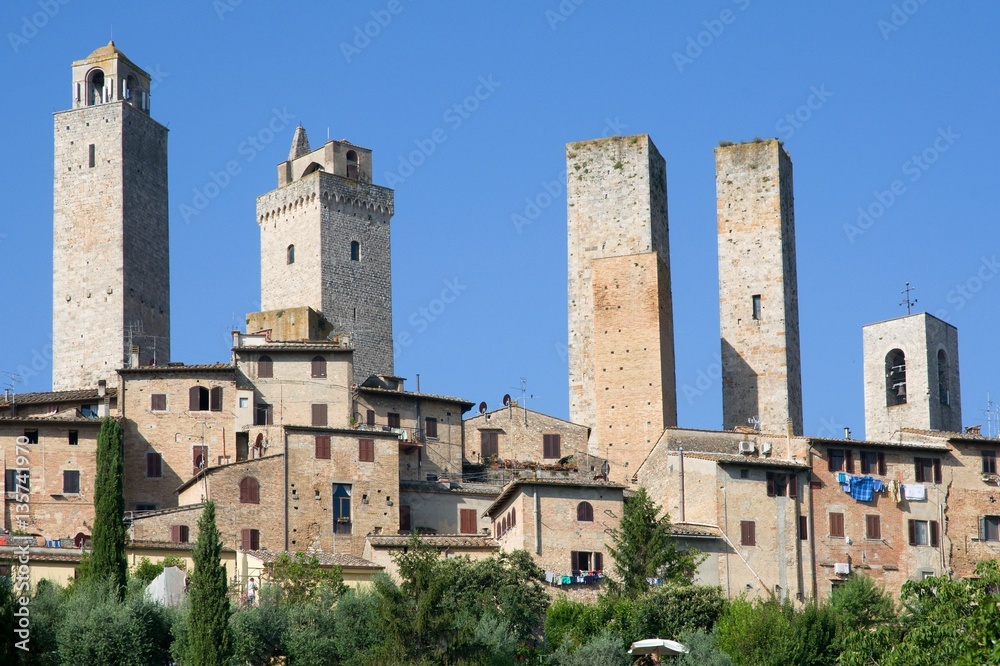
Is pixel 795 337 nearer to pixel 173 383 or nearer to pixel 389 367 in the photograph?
pixel 389 367

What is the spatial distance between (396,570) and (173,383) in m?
10.7

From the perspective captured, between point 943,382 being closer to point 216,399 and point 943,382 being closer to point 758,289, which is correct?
point 758,289

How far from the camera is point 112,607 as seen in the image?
1652 inches

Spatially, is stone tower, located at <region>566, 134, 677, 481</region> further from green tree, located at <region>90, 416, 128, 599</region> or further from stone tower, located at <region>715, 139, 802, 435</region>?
green tree, located at <region>90, 416, 128, 599</region>

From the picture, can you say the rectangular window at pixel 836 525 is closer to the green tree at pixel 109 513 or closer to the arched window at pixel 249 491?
the arched window at pixel 249 491

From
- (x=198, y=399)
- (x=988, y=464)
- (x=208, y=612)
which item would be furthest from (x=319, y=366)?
(x=988, y=464)

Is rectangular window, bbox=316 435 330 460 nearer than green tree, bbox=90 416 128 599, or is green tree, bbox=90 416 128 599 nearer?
green tree, bbox=90 416 128 599

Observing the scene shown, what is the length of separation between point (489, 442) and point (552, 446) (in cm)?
209

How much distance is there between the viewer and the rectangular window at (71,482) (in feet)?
176

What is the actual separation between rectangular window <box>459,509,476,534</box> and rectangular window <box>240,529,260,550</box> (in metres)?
6.31

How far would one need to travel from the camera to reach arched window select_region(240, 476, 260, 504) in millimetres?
51594

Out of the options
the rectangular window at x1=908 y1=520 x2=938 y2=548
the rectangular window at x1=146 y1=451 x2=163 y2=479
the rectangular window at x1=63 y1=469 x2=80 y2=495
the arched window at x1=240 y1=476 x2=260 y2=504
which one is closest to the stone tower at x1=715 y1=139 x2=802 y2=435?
the rectangular window at x1=908 y1=520 x2=938 y2=548

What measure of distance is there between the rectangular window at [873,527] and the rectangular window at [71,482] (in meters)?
22.3

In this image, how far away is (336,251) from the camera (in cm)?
→ 7169
